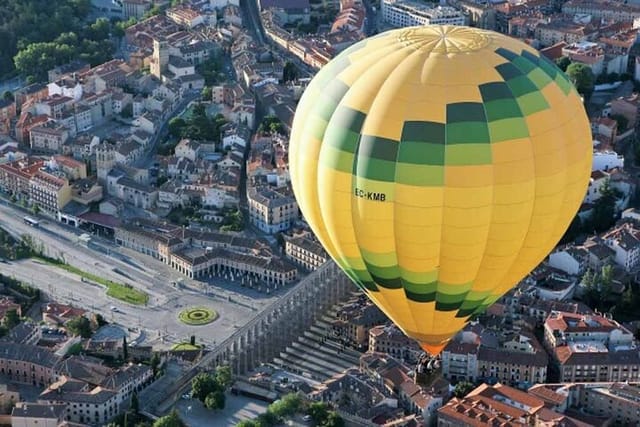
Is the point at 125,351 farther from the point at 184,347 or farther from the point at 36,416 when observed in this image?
the point at 36,416

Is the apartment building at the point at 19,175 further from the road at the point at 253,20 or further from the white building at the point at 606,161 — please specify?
the white building at the point at 606,161

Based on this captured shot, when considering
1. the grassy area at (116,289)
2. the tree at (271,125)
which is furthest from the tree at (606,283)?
the tree at (271,125)

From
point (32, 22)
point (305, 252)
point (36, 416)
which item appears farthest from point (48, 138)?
point (36, 416)

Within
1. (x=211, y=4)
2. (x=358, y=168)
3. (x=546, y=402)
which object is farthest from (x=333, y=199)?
(x=211, y=4)

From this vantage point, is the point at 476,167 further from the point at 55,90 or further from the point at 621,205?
the point at 55,90

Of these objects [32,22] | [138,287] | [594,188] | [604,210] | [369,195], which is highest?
[369,195]
